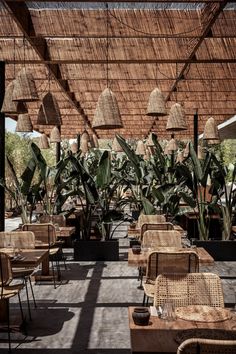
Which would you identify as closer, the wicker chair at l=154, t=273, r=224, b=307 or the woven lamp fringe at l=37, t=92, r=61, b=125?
the wicker chair at l=154, t=273, r=224, b=307

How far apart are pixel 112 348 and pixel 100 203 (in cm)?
501

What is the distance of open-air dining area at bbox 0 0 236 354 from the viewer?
160 inches

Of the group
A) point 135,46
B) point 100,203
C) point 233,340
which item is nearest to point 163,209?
A: point 100,203

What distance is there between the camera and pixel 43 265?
330 inches

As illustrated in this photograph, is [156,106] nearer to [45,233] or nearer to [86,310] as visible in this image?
[45,233]

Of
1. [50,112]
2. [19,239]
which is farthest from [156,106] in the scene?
[19,239]

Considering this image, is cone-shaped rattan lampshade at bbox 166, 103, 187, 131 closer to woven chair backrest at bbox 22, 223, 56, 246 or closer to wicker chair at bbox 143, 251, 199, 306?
woven chair backrest at bbox 22, 223, 56, 246

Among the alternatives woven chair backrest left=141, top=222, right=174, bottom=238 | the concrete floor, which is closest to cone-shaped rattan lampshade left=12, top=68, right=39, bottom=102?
the concrete floor

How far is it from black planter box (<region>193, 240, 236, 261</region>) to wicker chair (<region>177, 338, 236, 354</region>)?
7406mm

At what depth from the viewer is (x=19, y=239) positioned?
21.9 ft

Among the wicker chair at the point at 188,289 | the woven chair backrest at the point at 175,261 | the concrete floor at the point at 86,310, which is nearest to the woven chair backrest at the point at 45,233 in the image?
the concrete floor at the point at 86,310

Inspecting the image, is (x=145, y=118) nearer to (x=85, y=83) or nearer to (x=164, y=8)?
(x=85, y=83)

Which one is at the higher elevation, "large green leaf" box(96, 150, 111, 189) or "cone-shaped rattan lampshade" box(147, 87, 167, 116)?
"cone-shaped rattan lampshade" box(147, 87, 167, 116)

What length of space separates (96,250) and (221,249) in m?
2.13
